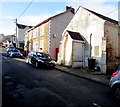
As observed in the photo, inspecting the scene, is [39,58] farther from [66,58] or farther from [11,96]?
[11,96]

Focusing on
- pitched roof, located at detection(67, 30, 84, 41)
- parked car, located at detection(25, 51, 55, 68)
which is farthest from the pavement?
pitched roof, located at detection(67, 30, 84, 41)

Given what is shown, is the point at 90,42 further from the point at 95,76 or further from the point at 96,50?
the point at 95,76

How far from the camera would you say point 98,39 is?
68.8 feet

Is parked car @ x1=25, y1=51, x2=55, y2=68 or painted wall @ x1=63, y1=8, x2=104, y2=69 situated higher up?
painted wall @ x1=63, y1=8, x2=104, y2=69

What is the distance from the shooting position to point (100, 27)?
2077 cm

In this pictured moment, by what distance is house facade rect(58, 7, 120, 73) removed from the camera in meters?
19.9

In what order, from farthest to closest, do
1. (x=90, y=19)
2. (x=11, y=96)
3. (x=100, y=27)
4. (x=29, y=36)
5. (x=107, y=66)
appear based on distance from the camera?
1. (x=29, y=36)
2. (x=90, y=19)
3. (x=100, y=27)
4. (x=107, y=66)
5. (x=11, y=96)

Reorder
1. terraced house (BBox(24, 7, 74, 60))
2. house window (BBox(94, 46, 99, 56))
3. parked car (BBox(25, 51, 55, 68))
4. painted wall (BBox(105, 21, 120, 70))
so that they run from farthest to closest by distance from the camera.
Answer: terraced house (BBox(24, 7, 74, 60)) → house window (BBox(94, 46, 99, 56)) → parked car (BBox(25, 51, 55, 68)) → painted wall (BBox(105, 21, 120, 70))

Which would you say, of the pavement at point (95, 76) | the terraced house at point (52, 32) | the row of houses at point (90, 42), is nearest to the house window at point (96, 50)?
the row of houses at point (90, 42)

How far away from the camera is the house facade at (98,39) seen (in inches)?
783

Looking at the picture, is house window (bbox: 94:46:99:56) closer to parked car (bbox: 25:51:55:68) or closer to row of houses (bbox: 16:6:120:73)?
row of houses (bbox: 16:6:120:73)

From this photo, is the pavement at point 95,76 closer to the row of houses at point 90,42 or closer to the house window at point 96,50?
the row of houses at point 90,42

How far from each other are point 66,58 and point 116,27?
680cm

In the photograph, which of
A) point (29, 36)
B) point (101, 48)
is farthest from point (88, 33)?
point (29, 36)
